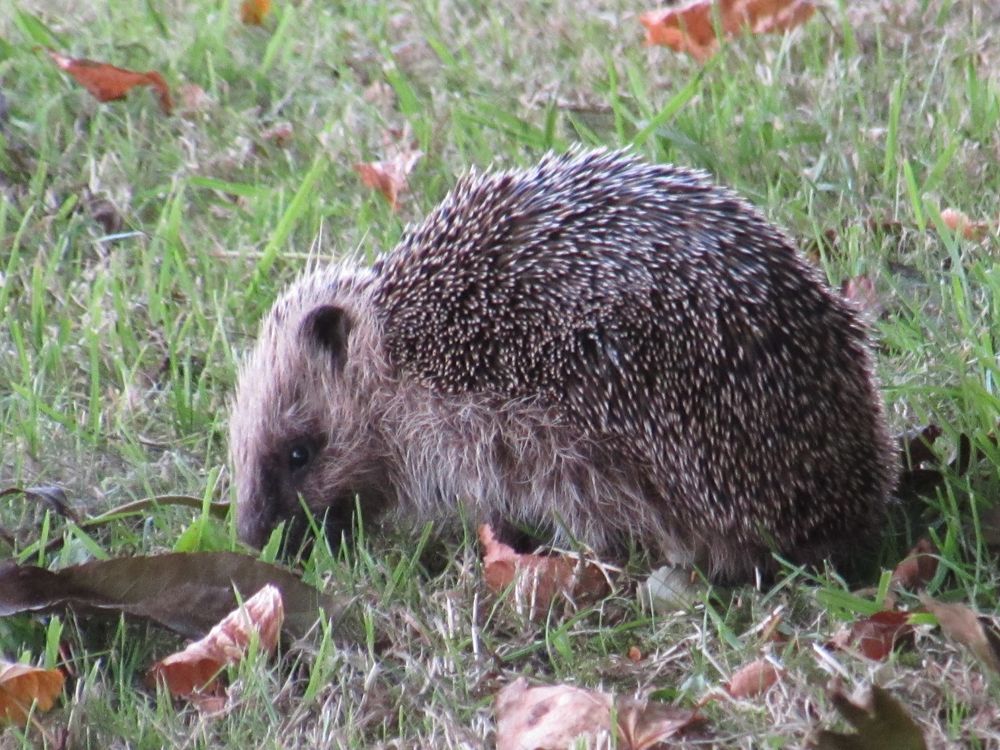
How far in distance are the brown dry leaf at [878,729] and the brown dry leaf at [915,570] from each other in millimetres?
827

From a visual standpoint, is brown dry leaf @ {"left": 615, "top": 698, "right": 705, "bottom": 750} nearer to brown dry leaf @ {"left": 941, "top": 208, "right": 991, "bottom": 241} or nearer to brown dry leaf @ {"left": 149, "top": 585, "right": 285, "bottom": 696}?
brown dry leaf @ {"left": 149, "top": 585, "right": 285, "bottom": 696}

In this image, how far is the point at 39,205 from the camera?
5469 mm

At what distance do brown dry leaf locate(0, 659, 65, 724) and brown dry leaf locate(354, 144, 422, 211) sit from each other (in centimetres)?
258

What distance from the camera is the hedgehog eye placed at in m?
4.04

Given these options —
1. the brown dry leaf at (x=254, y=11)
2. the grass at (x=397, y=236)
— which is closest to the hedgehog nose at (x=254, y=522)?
the grass at (x=397, y=236)

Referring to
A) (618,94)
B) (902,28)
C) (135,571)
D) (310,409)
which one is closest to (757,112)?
(618,94)

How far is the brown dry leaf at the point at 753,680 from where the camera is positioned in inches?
120

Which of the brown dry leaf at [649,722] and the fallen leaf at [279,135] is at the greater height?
the fallen leaf at [279,135]

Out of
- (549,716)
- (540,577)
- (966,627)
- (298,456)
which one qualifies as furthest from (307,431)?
(966,627)

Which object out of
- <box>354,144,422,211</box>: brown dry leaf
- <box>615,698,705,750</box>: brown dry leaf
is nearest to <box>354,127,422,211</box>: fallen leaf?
<box>354,144,422,211</box>: brown dry leaf

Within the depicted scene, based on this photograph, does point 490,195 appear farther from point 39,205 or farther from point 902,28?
point 902,28

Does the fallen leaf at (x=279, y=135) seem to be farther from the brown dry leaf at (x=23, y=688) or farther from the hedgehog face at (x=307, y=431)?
the brown dry leaf at (x=23, y=688)

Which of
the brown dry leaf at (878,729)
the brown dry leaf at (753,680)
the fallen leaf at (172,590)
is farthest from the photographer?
the fallen leaf at (172,590)

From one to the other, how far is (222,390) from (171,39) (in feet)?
8.20
